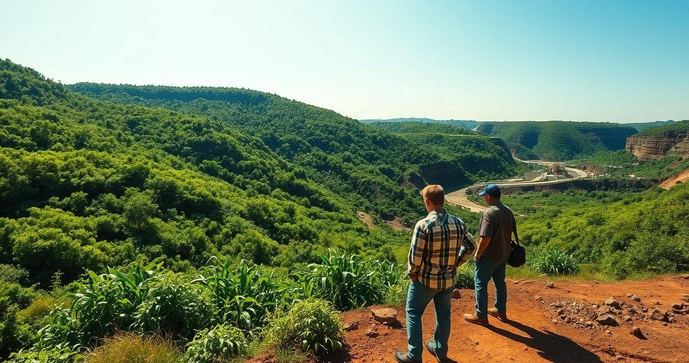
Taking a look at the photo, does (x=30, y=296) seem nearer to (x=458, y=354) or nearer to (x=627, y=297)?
(x=458, y=354)

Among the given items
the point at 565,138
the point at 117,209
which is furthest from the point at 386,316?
the point at 565,138

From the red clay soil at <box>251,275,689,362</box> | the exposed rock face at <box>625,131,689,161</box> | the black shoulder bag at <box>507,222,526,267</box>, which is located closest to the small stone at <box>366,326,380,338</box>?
the red clay soil at <box>251,275,689,362</box>

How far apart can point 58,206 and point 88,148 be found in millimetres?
12947

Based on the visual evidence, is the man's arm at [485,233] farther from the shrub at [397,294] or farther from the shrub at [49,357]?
the shrub at [49,357]

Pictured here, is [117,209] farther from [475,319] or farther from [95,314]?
[475,319]

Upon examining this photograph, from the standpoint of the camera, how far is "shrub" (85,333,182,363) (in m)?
3.29

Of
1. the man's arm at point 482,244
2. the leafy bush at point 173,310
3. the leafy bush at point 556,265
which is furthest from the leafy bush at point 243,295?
the leafy bush at point 556,265

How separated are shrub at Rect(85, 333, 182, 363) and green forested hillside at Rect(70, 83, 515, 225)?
6069 cm

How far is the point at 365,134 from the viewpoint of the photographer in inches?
3812

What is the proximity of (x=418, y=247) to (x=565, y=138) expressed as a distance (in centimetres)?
19649

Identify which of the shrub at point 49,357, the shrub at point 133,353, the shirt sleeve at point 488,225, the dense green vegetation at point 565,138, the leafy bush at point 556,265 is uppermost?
the dense green vegetation at point 565,138

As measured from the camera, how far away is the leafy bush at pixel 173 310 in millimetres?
4141

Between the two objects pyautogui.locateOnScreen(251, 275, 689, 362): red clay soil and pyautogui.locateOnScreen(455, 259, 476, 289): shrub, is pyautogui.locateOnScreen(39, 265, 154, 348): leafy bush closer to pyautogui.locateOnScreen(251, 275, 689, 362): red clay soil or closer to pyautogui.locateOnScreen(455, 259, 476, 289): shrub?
pyautogui.locateOnScreen(251, 275, 689, 362): red clay soil

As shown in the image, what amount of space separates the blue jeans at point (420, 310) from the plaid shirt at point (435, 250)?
0.12 m
